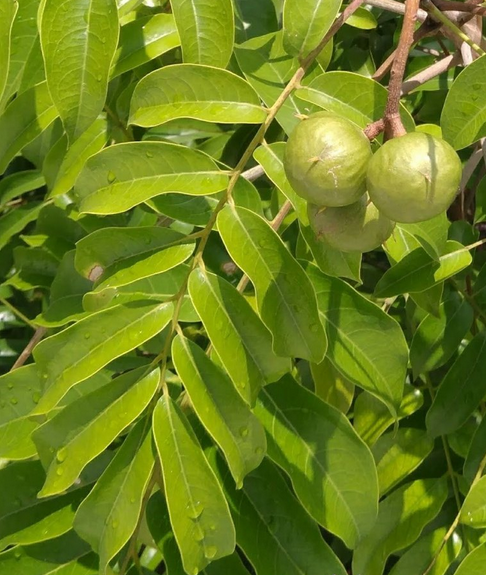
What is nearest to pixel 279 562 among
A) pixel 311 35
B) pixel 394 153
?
pixel 394 153

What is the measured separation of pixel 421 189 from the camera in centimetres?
76

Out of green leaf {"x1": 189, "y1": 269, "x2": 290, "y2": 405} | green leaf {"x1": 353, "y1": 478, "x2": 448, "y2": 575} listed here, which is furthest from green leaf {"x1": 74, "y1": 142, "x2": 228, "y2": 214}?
green leaf {"x1": 353, "y1": 478, "x2": 448, "y2": 575}

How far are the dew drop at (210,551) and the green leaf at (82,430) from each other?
8.4 inches

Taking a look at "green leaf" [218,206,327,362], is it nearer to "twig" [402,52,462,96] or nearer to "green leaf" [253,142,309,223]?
"green leaf" [253,142,309,223]

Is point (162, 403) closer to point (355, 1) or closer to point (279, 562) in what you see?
point (279, 562)

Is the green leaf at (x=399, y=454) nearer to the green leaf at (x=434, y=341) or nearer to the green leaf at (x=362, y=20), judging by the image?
the green leaf at (x=434, y=341)

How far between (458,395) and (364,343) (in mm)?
336

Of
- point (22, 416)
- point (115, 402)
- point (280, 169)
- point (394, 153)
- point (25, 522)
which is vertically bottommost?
point (25, 522)

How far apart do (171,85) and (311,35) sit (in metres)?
0.24

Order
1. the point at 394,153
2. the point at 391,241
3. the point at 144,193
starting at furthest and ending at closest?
the point at 391,241, the point at 144,193, the point at 394,153

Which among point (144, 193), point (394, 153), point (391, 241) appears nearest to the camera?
point (394, 153)

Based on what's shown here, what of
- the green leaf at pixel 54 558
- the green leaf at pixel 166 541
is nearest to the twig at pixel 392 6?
the green leaf at pixel 166 541

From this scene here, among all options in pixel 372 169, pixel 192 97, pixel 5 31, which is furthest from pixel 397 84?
pixel 5 31

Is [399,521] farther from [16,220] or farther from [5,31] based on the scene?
[16,220]
